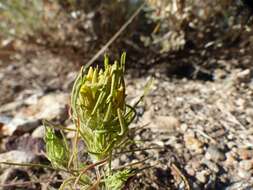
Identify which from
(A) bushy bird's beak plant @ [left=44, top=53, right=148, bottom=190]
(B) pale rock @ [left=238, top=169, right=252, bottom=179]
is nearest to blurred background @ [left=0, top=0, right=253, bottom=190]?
(B) pale rock @ [left=238, top=169, right=252, bottom=179]

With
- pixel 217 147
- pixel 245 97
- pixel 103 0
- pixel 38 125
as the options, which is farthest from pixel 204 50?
pixel 38 125

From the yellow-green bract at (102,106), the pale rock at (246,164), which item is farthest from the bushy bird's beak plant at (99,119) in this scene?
the pale rock at (246,164)

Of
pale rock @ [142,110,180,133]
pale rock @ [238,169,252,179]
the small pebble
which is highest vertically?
pale rock @ [142,110,180,133]

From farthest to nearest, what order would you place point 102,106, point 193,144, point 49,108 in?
point 49,108, point 193,144, point 102,106

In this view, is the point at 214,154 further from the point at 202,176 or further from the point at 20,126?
the point at 20,126

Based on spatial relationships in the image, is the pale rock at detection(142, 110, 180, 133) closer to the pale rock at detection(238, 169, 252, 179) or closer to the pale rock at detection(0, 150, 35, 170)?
the pale rock at detection(238, 169, 252, 179)

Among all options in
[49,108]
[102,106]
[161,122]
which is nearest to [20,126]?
[49,108]

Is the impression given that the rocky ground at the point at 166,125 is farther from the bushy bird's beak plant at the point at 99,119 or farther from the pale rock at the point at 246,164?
the bushy bird's beak plant at the point at 99,119
